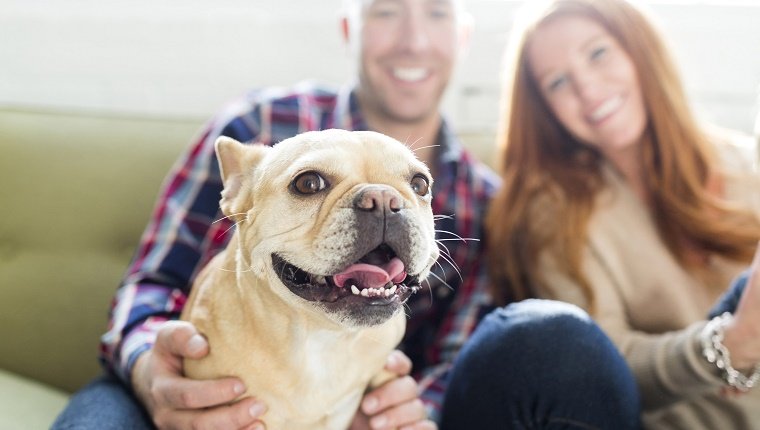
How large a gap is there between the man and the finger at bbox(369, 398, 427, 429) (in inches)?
4.3

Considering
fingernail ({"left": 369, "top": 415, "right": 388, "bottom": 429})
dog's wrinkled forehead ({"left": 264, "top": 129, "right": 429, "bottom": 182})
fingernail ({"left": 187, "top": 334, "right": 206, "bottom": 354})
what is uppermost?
dog's wrinkled forehead ({"left": 264, "top": 129, "right": 429, "bottom": 182})

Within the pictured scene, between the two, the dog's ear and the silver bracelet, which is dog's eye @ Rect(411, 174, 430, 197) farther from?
the silver bracelet

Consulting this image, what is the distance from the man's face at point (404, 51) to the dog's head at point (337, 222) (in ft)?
1.87

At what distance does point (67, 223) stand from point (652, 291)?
4.05 ft

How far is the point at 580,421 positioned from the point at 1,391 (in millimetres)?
992

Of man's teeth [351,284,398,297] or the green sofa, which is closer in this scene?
man's teeth [351,284,398,297]

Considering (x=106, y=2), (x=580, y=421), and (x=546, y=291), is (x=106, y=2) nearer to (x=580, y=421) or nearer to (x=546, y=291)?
(x=546, y=291)

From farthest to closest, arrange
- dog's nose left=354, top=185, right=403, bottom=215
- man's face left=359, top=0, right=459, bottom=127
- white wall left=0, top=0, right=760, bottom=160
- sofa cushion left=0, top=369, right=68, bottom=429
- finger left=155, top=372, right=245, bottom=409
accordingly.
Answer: white wall left=0, top=0, right=760, bottom=160, man's face left=359, top=0, right=459, bottom=127, sofa cushion left=0, top=369, right=68, bottom=429, finger left=155, top=372, right=245, bottom=409, dog's nose left=354, top=185, right=403, bottom=215

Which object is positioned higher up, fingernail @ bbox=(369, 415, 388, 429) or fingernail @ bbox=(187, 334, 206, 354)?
fingernail @ bbox=(187, 334, 206, 354)

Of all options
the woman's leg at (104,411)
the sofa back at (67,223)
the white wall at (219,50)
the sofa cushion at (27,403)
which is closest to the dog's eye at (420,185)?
the woman's leg at (104,411)

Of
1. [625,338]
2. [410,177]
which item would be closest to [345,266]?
[410,177]

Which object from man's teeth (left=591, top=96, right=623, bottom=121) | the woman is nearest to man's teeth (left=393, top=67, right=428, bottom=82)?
the woman

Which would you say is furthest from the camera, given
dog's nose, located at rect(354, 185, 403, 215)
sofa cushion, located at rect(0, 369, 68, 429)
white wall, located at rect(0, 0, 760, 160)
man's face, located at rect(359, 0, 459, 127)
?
white wall, located at rect(0, 0, 760, 160)

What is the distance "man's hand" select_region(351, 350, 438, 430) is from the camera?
3.04ft
